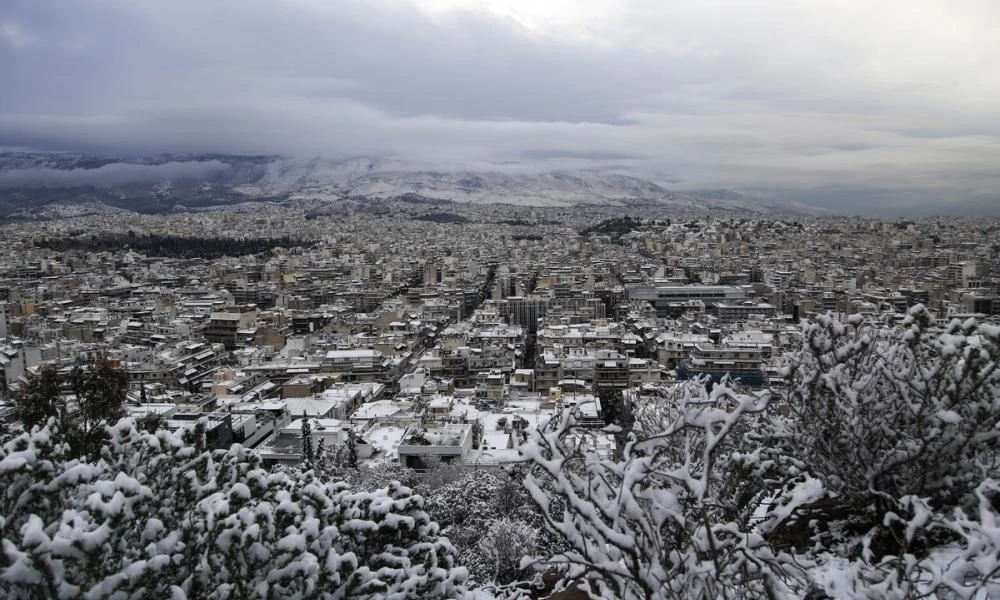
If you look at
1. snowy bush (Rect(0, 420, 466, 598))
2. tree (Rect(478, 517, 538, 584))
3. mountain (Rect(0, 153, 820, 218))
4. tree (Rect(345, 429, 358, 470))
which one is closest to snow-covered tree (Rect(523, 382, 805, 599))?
snowy bush (Rect(0, 420, 466, 598))

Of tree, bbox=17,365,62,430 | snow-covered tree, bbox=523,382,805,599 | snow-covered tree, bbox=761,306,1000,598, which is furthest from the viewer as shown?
tree, bbox=17,365,62,430

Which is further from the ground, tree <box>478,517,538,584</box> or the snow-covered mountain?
the snow-covered mountain

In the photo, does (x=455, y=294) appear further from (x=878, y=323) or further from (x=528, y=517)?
(x=878, y=323)

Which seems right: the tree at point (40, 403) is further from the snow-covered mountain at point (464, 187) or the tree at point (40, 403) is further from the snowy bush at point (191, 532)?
the snow-covered mountain at point (464, 187)

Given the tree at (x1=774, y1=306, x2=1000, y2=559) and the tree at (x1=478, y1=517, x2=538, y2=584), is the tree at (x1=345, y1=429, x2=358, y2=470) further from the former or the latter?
the tree at (x1=774, y1=306, x2=1000, y2=559)

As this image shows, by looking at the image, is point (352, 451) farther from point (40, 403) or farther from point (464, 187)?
point (464, 187)

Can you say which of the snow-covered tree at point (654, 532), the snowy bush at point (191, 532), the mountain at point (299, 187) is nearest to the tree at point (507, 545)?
the snowy bush at point (191, 532)
